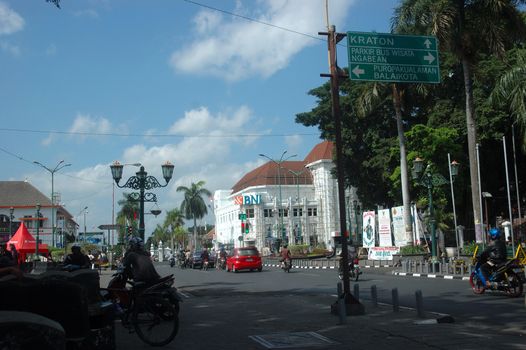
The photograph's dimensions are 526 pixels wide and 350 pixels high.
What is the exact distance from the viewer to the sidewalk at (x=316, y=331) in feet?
28.2

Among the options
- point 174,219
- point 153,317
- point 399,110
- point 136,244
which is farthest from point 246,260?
point 174,219

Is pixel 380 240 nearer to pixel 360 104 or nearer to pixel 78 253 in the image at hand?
pixel 360 104

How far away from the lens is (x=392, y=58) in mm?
13305

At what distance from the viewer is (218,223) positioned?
10875cm

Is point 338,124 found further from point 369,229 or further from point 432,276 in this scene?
point 369,229

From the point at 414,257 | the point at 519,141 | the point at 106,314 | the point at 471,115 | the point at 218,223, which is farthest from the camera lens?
the point at 218,223

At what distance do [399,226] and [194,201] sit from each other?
6380 centimetres

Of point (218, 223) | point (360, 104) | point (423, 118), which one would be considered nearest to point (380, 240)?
point (360, 104)

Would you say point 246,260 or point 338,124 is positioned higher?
point 338,124

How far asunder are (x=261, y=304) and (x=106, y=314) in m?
8.02

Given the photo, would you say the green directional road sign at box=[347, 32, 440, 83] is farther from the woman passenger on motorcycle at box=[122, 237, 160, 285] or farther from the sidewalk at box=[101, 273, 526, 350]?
the woman passenger on motorcycle at box=[122, 237, 160, 285]

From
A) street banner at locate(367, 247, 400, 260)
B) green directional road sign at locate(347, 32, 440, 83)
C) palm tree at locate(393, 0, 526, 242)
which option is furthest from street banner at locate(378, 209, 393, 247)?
green directional road sign at locate(347, 32, 440, 83)

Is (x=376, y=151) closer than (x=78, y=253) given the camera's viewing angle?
No

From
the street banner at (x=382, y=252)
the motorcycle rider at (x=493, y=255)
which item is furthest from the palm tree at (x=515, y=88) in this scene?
the motorcycle rider at (x=493, y=255)
